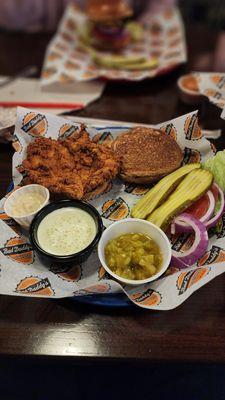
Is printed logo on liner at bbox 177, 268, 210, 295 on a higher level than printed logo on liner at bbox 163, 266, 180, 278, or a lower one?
higher

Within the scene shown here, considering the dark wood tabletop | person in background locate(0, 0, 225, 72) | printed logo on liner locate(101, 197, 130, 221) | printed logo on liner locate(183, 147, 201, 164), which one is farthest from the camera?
person in background locate(0, 0, 225, 72)

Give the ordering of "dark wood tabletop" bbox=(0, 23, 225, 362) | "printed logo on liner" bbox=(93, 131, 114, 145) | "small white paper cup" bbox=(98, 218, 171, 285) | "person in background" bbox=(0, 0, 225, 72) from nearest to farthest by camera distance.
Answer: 1. "dark wood tabletop" bbox=(0, 23, 225, 362)
2. "small white paper cup" bbox=(98, 218, 171, 285)
3. "printed logo on liner" bbox=(93, 131, 114, 145)
4. "person in background" bbox=(0, 0, 225, 72)

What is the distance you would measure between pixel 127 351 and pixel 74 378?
588 mm

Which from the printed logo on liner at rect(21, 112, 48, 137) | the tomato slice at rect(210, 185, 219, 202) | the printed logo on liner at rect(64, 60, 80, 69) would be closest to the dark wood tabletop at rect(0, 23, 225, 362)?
the tomato slice at rect(210, 185, 219, 202)

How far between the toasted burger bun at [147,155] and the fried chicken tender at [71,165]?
89mm

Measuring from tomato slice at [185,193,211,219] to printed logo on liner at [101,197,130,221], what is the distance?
1.17 feet

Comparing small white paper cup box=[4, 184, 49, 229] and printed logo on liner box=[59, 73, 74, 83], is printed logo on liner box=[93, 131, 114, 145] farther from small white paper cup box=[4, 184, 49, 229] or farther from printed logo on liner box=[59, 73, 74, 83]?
printed logo on liner box=[59, 73, 74, 83]

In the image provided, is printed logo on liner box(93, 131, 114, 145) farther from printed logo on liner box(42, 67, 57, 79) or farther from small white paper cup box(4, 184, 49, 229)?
printed logo on liner box(42, 67, 57, 79)

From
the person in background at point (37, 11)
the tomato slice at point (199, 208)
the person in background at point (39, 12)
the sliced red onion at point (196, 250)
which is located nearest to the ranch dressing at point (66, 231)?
the sliced red onion at point (196, 250)

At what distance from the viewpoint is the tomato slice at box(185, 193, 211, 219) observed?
6.59 ft

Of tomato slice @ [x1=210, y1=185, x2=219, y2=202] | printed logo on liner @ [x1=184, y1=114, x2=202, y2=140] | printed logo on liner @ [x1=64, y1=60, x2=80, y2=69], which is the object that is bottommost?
tomato slice @ [x1=210, y1=185, x2=219, y2=202]

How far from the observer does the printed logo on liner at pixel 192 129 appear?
89.4 inches

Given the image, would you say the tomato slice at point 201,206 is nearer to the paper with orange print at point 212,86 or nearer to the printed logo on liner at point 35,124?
the paper with orange print at point 212,86

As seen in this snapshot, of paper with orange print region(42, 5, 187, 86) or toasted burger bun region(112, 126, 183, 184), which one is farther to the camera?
paper with orange print region(42, 5, 187, 86)
